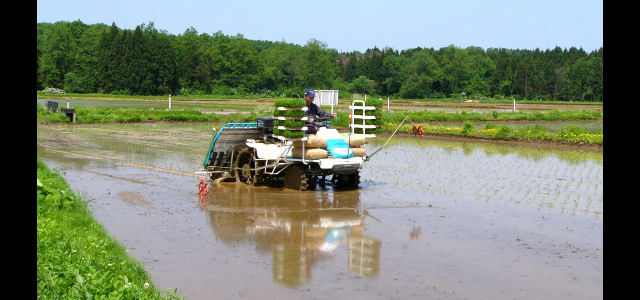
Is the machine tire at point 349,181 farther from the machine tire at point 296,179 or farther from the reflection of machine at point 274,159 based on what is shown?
the machine tire at point 296,179

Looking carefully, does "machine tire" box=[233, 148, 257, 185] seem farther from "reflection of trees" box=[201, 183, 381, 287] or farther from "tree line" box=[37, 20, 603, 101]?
"tree line" box=[37, 20, 603, 101]

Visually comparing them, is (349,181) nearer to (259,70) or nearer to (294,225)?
(294,225)

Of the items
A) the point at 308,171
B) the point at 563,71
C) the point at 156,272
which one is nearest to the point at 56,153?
the point at 308,171

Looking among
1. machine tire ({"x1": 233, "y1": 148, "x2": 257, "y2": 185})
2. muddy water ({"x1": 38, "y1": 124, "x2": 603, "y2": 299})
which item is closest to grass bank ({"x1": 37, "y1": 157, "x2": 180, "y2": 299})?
muddy water ({"x1": 38, "y1": 124, "x2": 603, "y2": 299})

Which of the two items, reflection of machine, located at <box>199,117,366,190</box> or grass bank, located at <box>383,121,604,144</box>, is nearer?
reflection of machine, located at <box>199,117,366,190</box>

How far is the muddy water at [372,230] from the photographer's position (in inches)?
288

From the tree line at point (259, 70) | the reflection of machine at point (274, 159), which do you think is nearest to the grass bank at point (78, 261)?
the reflection of machine at point (274, 159)

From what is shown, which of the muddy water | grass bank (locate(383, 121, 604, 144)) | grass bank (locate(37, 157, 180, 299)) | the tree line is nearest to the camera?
grass bank (locate(37, 157, 180, 299))

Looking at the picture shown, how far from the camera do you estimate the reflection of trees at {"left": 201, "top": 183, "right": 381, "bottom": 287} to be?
8.19 m

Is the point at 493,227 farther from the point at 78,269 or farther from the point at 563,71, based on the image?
the point at 563,71

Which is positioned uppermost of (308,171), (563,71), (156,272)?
(563,71)

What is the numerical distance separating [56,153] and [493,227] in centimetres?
1459

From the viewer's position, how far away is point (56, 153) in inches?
805

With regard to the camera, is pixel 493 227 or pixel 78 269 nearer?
pixel 78 269
